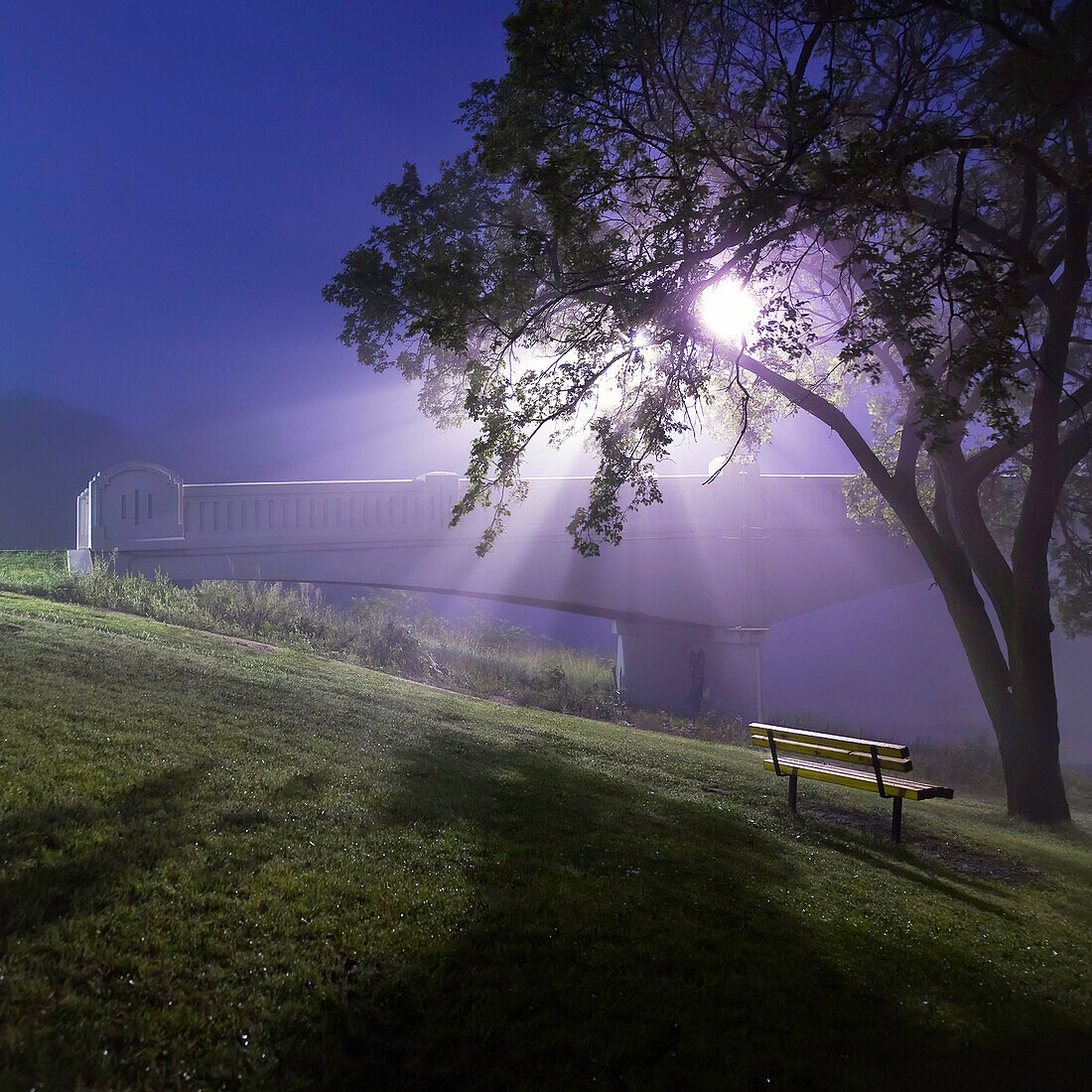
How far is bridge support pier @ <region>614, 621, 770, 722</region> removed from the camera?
20359 millimetres

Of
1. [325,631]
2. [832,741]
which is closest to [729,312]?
[832,741]

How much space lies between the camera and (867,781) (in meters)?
6.94

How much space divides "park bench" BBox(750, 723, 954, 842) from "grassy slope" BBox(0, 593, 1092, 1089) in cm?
47

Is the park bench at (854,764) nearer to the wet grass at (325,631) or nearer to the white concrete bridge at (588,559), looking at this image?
the wet grass at (325,631)

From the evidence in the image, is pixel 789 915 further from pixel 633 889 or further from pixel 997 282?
pixel 997 282

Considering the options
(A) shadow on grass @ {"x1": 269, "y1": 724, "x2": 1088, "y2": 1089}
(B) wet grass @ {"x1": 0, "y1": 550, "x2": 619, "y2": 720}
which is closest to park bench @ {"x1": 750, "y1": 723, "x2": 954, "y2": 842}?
(A) shadow on grass @ {"x1": 269, "y1": 724, "x2": 1088, "y2": 1089}

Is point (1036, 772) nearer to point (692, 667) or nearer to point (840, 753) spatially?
point (840, 753)

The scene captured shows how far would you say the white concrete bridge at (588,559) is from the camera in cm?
1574

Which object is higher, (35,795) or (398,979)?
(35,795)

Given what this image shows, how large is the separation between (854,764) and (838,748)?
191mm

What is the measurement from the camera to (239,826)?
4.80 metres

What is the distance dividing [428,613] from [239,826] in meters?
19.8

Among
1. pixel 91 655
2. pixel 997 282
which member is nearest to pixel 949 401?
pixel 997 282

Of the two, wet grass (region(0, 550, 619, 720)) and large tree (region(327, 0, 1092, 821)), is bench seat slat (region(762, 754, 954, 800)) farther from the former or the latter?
wet grass (region(0, 550, 619, 720))
